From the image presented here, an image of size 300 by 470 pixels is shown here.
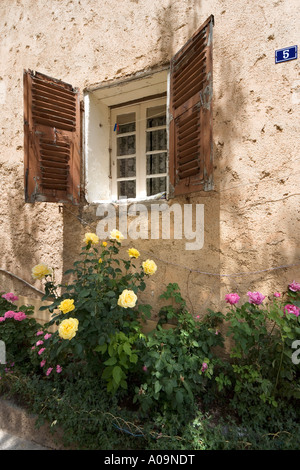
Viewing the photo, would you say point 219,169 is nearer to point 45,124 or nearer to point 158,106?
point 158,106

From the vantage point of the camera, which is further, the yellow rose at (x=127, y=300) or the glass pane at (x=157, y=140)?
the glass pane at (x=157, y=140)

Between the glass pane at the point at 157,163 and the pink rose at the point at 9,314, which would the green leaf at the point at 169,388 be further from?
the glass pane at the point at 157,163

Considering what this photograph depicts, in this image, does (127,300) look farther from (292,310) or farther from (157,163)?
(157,163)

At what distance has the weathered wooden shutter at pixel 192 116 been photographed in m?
2.02

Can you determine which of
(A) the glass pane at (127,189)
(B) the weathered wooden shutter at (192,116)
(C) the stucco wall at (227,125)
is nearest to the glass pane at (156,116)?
(C) the stucco wall at (227,125)

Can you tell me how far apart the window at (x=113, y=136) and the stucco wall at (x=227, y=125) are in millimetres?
233

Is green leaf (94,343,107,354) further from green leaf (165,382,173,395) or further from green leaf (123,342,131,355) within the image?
green leaf (165,382,173,395)

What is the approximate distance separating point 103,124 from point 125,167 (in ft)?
1.91

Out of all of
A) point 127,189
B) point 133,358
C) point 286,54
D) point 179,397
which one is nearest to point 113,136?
point 127,189

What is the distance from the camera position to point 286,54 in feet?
6.88

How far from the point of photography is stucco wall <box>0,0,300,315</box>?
6.98 ft
